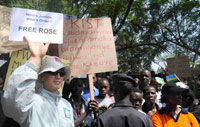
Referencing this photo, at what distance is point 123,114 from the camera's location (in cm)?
199

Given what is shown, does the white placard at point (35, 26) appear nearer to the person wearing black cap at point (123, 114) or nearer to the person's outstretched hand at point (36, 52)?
the person's outstretched hand at point (36, 52)

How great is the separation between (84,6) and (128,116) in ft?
23.4

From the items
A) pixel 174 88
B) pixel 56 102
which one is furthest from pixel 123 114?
pixel 174 88

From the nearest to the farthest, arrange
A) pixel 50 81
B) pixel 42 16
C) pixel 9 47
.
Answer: pixel 50 81, pixel 42 16, pixel 9 47

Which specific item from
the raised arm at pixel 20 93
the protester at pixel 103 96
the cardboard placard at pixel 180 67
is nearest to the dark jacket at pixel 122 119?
the raised arm at pixel 20 93

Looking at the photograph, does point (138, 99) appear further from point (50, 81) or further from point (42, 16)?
point (42, 16)

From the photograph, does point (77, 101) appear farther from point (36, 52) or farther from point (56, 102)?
point (36, 52)

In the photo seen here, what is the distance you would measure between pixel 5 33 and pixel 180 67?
267 inches

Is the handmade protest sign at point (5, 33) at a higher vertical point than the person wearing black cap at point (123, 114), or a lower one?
higher

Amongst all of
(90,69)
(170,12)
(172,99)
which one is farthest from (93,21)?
(170,12)

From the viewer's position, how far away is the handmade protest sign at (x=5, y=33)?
8.52 ft

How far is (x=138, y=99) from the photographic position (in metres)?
2.98

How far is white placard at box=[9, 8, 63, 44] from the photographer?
2.12 meters

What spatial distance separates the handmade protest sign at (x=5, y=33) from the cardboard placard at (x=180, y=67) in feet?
21.2
